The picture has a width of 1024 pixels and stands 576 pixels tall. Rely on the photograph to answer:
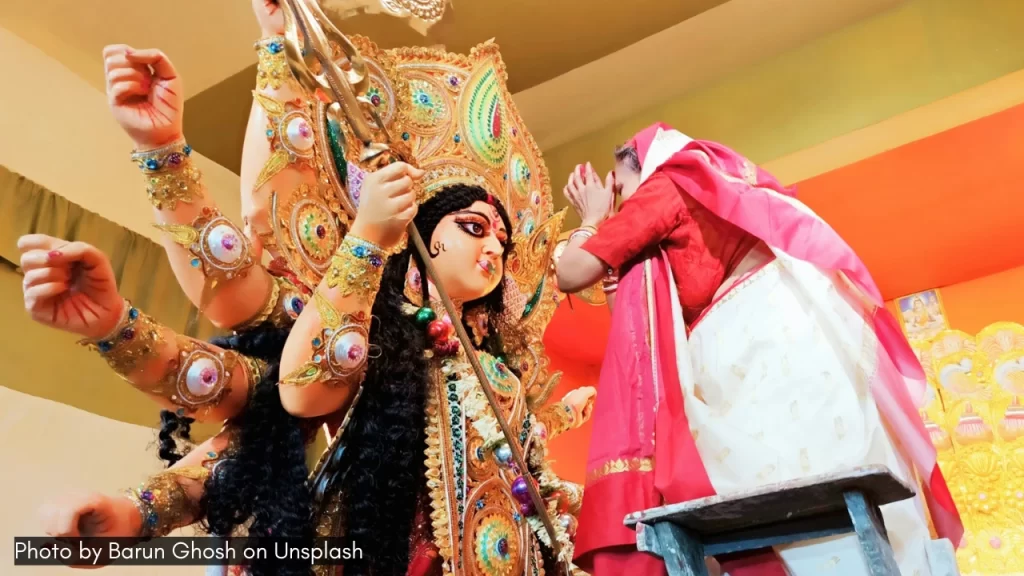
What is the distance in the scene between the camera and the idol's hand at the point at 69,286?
1.07 metres

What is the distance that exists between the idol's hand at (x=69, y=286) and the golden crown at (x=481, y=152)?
21.2 inches

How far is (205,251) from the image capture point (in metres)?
1.31

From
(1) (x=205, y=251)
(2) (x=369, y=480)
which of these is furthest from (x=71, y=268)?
(2) (x=369, y=480)

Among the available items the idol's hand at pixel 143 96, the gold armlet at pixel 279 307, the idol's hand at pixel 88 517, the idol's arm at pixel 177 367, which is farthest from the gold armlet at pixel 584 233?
the idol's hand at pixel 88 517

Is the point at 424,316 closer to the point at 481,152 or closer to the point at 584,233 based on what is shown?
the point at 584,233

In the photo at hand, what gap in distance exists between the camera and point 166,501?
1.19m

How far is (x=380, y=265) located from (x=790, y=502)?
0.73 meters

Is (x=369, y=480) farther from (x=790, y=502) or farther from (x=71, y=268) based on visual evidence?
(x=790, y=502)

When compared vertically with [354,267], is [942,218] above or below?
above

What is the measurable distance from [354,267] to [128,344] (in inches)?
14.1

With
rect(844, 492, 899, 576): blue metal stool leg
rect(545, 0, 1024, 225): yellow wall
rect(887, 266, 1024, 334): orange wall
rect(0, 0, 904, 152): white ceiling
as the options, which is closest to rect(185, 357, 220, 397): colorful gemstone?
rect(844, 492, 899, 576): blue metal stool leg

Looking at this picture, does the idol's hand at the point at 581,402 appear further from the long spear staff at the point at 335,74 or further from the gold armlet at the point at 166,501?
the gold armlet at the point at 166,501

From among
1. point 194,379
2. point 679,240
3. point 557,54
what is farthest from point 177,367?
point 557,54

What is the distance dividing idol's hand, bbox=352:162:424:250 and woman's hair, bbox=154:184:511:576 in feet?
0.82
